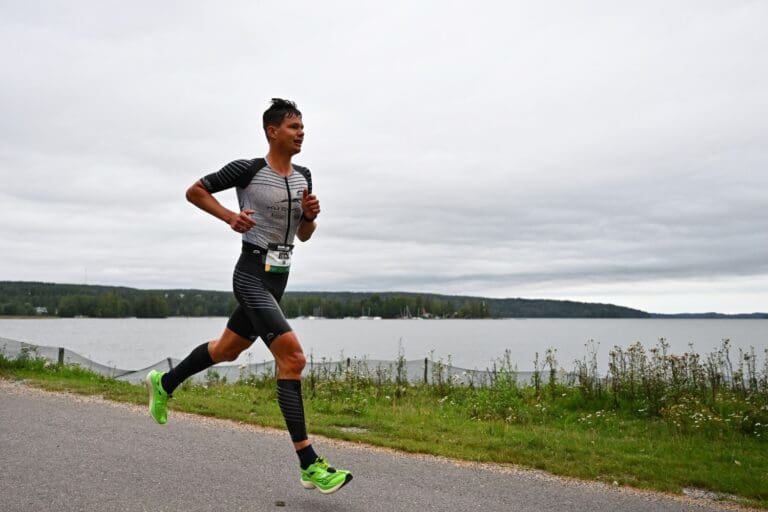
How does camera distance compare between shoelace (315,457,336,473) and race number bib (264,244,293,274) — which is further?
race number bib (264,244,293,274)

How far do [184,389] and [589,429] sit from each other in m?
7.32

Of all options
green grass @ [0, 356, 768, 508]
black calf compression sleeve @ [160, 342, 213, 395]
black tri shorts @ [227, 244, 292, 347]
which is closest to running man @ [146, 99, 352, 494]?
Answer: black tri shorts @ [227, 244, 292, 347]

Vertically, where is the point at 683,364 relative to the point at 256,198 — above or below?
below

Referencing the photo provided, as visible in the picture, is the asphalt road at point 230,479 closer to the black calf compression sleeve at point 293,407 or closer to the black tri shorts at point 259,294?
the black calf compression sleeve at point 293,407

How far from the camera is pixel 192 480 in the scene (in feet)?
16.0

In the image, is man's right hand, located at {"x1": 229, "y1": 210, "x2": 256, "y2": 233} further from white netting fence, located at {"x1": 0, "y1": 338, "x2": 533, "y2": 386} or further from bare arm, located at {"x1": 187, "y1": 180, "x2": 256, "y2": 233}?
white netting fence, located at {"x1": 0, "y1": 338, "x2": 533, "y2": 386}

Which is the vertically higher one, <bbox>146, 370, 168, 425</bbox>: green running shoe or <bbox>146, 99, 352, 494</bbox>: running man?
<bbox>146, 99, 352, 494</bbox>: running man

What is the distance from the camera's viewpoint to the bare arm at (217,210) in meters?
4.45

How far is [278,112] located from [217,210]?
0.85m

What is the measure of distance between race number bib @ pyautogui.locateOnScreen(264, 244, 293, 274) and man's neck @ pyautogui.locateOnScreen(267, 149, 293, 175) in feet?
1.78

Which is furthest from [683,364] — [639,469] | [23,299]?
[23,299]

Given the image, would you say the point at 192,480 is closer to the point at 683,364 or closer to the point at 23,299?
the point at 683,364

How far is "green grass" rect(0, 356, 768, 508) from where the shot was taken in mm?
6113

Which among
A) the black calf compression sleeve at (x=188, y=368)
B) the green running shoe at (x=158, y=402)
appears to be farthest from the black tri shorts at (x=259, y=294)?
the green running shoe at (x=158, y=402)
